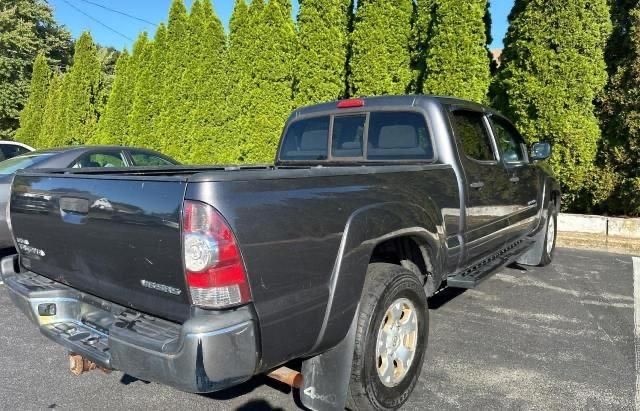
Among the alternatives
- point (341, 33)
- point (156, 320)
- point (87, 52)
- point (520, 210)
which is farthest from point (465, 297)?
point (87, 52)

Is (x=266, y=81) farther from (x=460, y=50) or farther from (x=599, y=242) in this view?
(x=599, y=242)

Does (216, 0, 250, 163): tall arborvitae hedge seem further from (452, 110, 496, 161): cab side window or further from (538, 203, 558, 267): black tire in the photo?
(452, 110, 496, 161): cab side window

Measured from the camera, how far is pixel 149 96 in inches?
561

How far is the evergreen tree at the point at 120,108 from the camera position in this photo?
15844 mm

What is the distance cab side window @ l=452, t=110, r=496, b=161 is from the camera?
3.78m

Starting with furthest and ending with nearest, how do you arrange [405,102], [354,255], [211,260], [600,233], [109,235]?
[600,233], [405,102], [354,255], [109,235], [211,260]

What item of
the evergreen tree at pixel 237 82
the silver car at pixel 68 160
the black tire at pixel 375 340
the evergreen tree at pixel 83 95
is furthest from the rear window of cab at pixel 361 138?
the evergreen tree at pixel 83 95

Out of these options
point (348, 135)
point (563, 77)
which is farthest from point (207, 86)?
point (348, 135)

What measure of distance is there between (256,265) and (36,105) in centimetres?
2614

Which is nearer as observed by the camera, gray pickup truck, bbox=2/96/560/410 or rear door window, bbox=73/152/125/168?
gray pickup truck, bbox=2/96/560/410

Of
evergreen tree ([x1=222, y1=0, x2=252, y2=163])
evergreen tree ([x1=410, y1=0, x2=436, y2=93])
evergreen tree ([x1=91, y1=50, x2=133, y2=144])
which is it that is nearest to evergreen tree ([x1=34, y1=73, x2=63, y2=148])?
evergreen tree ([x1=91, y1=50, x2=133, y2=144])

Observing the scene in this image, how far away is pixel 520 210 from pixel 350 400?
10.1 feet

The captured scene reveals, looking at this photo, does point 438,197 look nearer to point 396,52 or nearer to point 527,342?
point 527,342

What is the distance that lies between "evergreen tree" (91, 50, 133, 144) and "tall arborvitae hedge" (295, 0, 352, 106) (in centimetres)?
822
